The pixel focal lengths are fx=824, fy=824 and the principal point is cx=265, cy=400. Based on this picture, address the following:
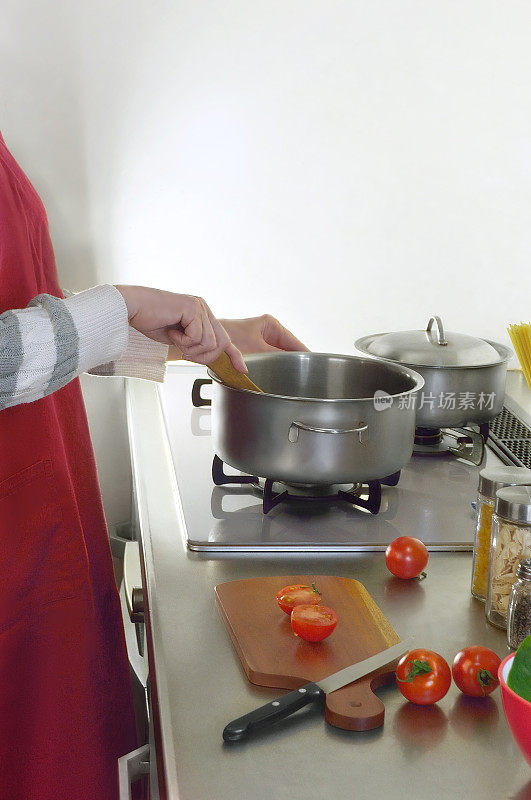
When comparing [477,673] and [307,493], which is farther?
[307,493]

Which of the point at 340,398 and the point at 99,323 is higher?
the point at 99,323

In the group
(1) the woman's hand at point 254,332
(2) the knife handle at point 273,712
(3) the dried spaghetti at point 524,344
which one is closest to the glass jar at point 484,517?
(2) the knife handle at point 273,712

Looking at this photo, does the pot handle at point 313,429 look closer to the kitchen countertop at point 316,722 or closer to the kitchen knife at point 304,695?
the kitchen countertop at point 316,722

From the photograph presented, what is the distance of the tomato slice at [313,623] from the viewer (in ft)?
2.17

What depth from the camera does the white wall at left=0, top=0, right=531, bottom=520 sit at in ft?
5.06

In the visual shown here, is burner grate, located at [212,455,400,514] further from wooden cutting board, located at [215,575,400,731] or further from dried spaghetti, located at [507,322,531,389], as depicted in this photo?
dried spaghetti, located at [507,322,531,389]

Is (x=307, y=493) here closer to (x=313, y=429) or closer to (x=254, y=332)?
(x=313, y=429)

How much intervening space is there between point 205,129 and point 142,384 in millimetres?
516

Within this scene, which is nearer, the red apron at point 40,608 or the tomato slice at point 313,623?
the tomato slice at point 313,623

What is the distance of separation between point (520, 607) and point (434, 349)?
65 centimetres

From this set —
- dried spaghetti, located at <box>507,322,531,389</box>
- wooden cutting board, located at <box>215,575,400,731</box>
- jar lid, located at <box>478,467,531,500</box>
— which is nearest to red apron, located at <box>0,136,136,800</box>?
wooden cutting board, located at <box>215,575,400,731</box>

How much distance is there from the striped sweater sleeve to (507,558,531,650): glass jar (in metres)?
0.44

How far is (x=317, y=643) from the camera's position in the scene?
26.4 inches

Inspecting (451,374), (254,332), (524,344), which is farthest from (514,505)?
(524,344)
